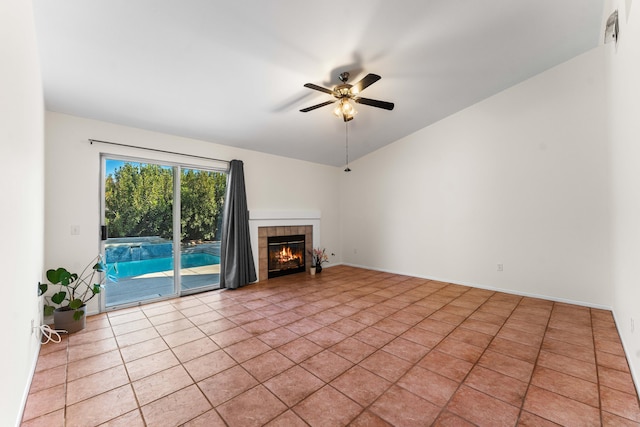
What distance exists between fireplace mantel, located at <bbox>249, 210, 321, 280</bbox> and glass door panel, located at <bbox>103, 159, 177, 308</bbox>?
1409mm

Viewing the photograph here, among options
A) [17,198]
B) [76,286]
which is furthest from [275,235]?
[17,198]

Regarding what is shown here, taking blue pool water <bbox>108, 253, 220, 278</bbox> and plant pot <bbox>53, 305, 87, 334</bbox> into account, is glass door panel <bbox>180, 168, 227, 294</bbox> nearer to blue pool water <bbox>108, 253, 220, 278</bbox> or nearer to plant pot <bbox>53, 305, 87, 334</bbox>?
blue pool water <bbox>108, 253, 220, 278</bbox>

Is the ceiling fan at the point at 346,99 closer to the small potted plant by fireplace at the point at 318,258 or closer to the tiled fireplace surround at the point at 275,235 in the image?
the tiled fireplace surround at the point at 275,235

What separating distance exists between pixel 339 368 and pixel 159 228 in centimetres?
341

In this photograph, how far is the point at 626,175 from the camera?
7.79 ft

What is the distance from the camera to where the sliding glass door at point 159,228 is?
372 centimetres

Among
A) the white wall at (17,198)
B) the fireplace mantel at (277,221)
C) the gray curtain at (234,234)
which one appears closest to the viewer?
the white wall at (17,198)

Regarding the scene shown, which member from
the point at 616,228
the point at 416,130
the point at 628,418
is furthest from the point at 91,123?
the point at 616,228

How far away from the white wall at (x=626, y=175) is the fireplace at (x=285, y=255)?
15.8ft

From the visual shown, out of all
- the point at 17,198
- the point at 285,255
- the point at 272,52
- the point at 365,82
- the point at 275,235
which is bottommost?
the point at 285,255

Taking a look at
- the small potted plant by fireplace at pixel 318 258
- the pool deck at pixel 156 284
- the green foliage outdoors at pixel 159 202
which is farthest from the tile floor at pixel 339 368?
the small potted plant by fireplace at pixel 318 258

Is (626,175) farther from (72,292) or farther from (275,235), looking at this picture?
(72,292)

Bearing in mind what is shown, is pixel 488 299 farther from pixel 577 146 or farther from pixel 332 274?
pixel 332 274

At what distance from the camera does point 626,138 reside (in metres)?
2.37
